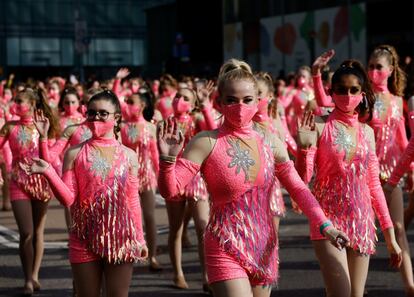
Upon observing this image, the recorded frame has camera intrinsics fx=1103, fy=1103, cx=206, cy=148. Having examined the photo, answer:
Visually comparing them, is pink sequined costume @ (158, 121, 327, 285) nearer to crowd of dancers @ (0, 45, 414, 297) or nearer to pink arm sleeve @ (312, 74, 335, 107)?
crowd of dancers @ (0, 45, 414, 297)

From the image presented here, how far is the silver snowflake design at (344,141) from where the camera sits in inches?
286

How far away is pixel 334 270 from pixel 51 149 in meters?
3.07

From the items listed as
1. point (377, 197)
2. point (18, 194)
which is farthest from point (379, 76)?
point (18, 194)

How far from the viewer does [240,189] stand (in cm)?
594

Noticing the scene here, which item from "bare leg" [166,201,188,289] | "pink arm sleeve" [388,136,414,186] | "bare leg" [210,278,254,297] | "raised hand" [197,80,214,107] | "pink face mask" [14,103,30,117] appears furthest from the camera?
"pink face mask" [14,103,30,117]

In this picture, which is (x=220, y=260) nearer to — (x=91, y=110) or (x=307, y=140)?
(x=307, y=140)

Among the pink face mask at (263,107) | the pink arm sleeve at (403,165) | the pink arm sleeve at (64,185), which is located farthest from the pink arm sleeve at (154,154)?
the pink arm sleeve at (64,185)

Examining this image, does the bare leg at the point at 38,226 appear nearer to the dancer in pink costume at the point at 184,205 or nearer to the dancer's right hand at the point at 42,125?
the dancer in pink costume at the point at 184,205

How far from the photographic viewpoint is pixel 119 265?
701cm

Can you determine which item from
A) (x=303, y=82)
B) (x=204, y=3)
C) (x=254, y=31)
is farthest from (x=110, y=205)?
(x=204, y=3)

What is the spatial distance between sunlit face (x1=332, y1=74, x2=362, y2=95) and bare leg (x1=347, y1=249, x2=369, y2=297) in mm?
1032

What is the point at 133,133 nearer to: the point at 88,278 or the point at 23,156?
the point at 23,156

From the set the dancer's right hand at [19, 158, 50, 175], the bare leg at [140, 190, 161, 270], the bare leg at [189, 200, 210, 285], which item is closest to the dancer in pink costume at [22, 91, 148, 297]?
the dancer's right hand at [19, 158, 50, 175]

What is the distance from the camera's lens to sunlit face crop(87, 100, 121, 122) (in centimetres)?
724
